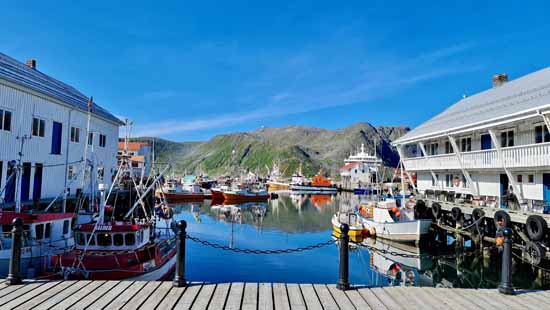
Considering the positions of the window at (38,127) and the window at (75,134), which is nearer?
the window at (38,127)

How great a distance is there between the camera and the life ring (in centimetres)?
1741

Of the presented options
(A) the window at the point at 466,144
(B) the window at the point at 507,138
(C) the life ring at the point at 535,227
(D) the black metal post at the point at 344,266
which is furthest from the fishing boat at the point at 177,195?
(D) the black metal post at the point at 344,266

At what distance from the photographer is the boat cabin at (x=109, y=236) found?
48.5 ft

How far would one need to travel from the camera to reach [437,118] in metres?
38.1

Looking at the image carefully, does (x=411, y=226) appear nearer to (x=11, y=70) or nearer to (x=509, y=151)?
(x=509, y=151)

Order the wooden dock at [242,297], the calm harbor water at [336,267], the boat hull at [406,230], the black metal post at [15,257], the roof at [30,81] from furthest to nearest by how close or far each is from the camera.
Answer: the boat hull at [406,230]
the roof at [30,81]
the calm harbor water at [336,267]
the black metal post at [15,257]
the wooden dock at [242,297]

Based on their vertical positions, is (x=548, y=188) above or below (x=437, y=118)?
below

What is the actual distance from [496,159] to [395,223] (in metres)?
8.09

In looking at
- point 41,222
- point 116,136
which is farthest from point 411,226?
point 116,136

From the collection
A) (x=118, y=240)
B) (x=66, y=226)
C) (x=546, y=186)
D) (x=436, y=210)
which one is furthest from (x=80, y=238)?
(x=546, y=186)

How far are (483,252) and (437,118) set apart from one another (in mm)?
18667

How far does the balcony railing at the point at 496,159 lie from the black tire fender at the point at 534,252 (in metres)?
4.63

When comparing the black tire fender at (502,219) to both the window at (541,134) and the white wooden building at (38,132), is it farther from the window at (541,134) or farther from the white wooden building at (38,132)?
the white wooden building at (38,132)

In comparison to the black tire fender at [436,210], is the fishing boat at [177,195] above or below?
below
